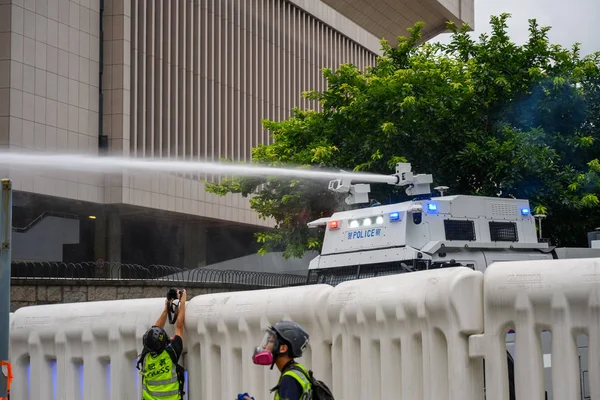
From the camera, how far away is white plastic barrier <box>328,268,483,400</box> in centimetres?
704

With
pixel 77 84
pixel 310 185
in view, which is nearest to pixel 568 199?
pixel 310 185

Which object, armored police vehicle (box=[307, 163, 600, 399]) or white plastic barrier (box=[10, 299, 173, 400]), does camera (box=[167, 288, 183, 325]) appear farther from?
armored police vehicle (box=[307, 163, 600, 399])

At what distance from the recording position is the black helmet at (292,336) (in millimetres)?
5820

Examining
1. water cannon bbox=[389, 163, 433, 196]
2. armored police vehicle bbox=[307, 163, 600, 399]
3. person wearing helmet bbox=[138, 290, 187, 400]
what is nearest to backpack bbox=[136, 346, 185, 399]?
person wearing helmet bbox=[138, 290, 187, 400]

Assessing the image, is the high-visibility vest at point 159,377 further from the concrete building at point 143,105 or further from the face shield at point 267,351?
the concrete building at point 143,105

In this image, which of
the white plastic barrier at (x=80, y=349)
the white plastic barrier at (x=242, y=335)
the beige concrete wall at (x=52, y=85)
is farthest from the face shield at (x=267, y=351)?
the beige concrete wall at (x=52, y=85)

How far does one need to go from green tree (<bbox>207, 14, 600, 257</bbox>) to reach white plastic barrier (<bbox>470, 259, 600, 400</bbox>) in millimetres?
18884

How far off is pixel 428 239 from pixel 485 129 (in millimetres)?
14195

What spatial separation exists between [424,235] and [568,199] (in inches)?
499

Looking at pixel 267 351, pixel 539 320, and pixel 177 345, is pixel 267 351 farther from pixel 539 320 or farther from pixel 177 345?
pixel 177 345

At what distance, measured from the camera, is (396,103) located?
2688cm

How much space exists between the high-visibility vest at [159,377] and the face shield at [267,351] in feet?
10.2

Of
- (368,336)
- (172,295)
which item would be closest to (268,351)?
(368,336)

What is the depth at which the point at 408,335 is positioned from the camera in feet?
24.7
